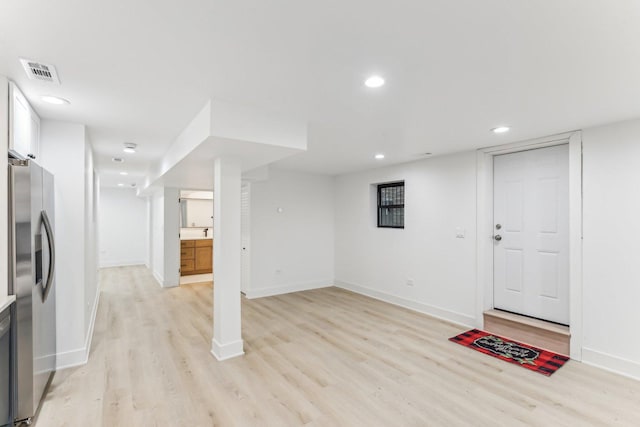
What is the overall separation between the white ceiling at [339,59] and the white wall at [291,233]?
2.78 m

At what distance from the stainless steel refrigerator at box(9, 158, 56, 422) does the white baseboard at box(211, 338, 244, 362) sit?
1329 millimetres

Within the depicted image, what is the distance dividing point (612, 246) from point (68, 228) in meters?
5.11

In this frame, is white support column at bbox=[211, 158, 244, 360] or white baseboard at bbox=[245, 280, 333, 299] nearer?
white support column at bbox=[211, 158, 244, 360]

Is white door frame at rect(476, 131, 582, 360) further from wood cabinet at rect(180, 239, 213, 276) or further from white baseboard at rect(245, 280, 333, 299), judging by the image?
wood cabinet at rect(180, 239, 213, 276)

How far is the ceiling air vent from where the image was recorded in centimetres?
184

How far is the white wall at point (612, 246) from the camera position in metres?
2.80

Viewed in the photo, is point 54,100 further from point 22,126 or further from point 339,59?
point 339,59

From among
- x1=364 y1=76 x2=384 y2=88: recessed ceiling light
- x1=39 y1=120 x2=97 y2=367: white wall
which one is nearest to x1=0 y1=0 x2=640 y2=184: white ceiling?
x1=364 y1=76 x2=384 y2=88: recessed ceiling light

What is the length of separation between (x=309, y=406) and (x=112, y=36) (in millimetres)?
2653

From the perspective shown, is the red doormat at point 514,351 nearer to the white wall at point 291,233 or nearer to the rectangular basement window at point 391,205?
the rectangular basement window at point 391,205

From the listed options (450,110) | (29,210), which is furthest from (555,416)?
(29,210)

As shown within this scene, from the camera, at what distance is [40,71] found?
76.6 inches

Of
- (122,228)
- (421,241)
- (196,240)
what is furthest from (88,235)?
(122,228)

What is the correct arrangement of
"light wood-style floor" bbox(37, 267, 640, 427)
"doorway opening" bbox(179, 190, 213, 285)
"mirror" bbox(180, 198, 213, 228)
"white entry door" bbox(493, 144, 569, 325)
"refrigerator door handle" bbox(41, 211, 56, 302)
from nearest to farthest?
"light wood-style floor" bbox(37, 267, 640, 427), "refrigerator door handle" bbox(41, 211, 56, 302), "white entry door" bbox(493, 144, 569, 325), "doorway opening" bbox(179, 190, 213, 285), "mirror" bbox(180, 198, 213, 228)
